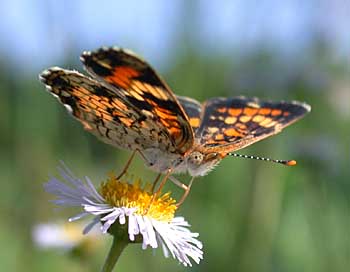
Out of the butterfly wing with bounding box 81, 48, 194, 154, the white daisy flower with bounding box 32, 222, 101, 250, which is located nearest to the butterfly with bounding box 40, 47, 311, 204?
the butterfly wing with bounding box 81, 48, 194, 154

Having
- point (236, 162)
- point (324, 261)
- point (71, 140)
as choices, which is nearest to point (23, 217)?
point (71, 140)

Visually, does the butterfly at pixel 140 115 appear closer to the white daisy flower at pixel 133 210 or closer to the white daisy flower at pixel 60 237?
the white daisy flower at pixel 133 210

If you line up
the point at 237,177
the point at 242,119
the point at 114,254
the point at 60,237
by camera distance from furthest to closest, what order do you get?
the point at 237,177
the point at 60,237
the point at 242,119
the point at 114,254

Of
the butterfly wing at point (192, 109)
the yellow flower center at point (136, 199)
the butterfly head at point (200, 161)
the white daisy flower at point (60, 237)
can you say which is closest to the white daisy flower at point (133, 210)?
the yellow flower center at point (136, 199)

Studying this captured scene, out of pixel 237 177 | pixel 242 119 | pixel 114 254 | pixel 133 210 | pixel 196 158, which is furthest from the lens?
Result: pixel 237 177

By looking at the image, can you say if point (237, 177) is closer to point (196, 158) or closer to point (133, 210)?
point (196, 158)

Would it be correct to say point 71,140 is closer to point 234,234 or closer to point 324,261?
point 234,234

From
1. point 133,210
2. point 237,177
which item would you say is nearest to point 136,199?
point 133,210
